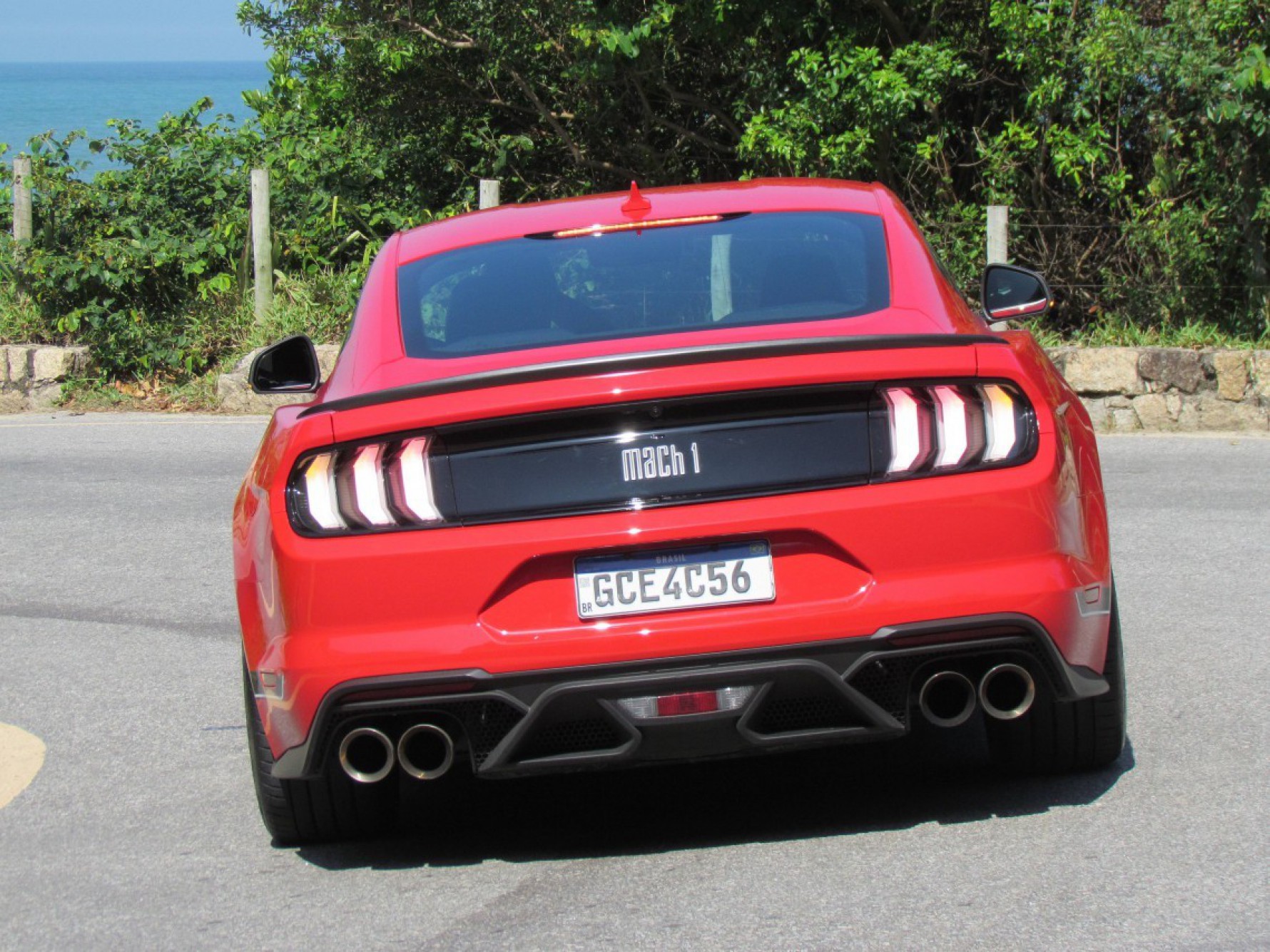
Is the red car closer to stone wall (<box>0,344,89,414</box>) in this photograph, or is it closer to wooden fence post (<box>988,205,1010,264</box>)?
wooden fence post (<box>988,205,1010,264</box>)

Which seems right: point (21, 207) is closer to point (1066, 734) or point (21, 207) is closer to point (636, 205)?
point (636, 205)

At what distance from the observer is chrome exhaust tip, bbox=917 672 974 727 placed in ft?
13.8

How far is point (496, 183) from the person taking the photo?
16.1m

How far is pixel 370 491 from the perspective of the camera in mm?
4172

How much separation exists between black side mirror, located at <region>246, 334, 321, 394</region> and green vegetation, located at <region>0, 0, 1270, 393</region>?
854 cm

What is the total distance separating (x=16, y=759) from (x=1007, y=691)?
2.92 meters

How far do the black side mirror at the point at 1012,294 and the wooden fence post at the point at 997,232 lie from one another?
864 cm

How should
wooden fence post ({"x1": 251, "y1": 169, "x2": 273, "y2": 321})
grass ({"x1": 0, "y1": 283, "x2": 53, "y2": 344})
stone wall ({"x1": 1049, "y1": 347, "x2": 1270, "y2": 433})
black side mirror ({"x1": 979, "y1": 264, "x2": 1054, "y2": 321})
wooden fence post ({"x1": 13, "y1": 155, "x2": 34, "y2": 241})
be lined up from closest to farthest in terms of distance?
black side mirror ({"x1": 979, "y1": 264, "x2": 1054, "y2": 321}), stone wall ({"x1": 1049, "y1": 347, "x2": 1270, "y2": 433}), wooden fence post ({"x1": 251, "y1": 169, "x2": 273, "y2": 321}), grass ({"x1": 0, "y1": 283, "x2": 53, "y2": 344}), wooden fence post ({"x1": 13, "y1": 155, "x2": 34, "y2": 241})

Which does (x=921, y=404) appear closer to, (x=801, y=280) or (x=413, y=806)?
(x=801, y=280)

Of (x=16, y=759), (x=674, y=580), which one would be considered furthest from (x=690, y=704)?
(x=16, y=759)

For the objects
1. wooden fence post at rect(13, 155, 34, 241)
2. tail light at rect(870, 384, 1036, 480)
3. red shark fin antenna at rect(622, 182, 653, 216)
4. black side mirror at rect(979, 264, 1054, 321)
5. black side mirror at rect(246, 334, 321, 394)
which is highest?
wooden fence post at rect(13, 155, 34, 241)

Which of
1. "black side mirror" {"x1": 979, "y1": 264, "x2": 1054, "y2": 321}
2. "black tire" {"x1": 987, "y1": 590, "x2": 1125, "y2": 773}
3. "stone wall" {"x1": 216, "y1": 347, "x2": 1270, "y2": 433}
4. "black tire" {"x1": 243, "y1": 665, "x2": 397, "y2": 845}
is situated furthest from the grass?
"black tire" {"x1": 987, "y1": 590, "x2": 1125, "y2": 773}

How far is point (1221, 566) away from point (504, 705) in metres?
4.40

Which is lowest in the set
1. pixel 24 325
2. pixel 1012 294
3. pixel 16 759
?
pixel 16 759
